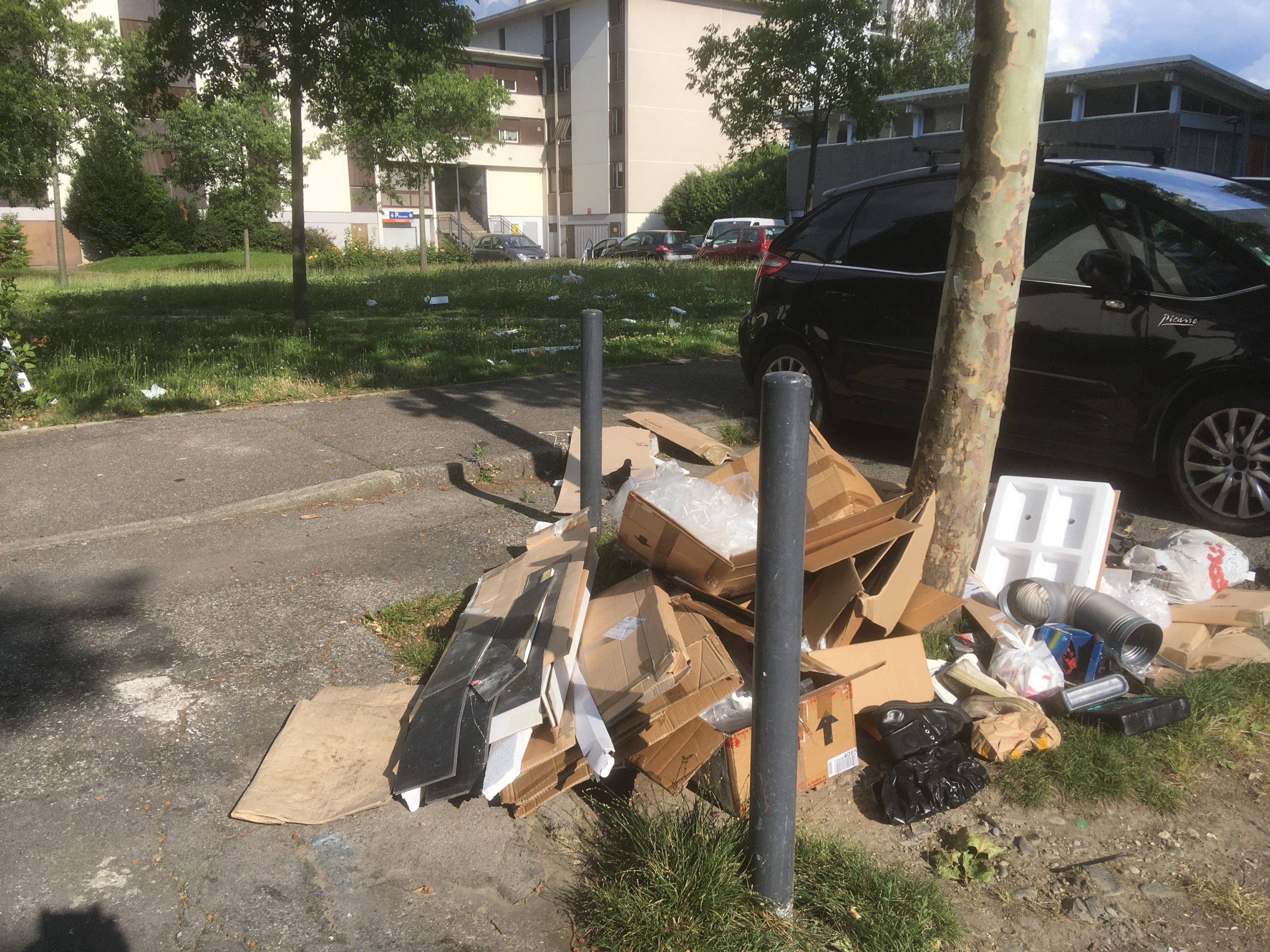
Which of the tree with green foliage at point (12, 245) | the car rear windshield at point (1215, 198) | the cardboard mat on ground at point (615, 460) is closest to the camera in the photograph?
the car rear windshield at point (1215, 198)

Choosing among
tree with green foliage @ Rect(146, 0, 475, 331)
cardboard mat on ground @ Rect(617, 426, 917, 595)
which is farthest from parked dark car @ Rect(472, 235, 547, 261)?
cardboard mat on ground @ Rect(617, 426, 917, 595)

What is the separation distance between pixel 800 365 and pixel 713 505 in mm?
2976

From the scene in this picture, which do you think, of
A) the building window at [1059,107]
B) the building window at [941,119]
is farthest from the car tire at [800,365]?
the building window at [941,119]

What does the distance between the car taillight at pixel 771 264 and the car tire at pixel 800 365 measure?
53cm

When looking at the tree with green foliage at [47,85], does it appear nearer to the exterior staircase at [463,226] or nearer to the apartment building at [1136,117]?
the apartment building at [1136,117]

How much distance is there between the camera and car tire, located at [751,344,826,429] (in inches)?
269

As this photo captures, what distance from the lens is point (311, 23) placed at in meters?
11.4

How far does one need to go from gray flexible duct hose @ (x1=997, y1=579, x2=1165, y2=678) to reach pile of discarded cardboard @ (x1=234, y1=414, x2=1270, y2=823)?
6 centimetres

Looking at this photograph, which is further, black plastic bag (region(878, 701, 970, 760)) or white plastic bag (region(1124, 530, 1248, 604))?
white plastic bag (region(1124, 530, 1248, 604))

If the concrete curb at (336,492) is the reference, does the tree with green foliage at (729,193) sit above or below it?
above

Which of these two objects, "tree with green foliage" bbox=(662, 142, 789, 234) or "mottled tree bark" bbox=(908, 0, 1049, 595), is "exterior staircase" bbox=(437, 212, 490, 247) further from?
"mottled tree bark" bbox=(908, 0, 1049, 595)

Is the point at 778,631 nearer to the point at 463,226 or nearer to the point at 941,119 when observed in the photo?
the point at 941,119

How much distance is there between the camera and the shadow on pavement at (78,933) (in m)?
2.36

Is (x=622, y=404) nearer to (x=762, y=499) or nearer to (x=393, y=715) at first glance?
(x=393, y=715)
